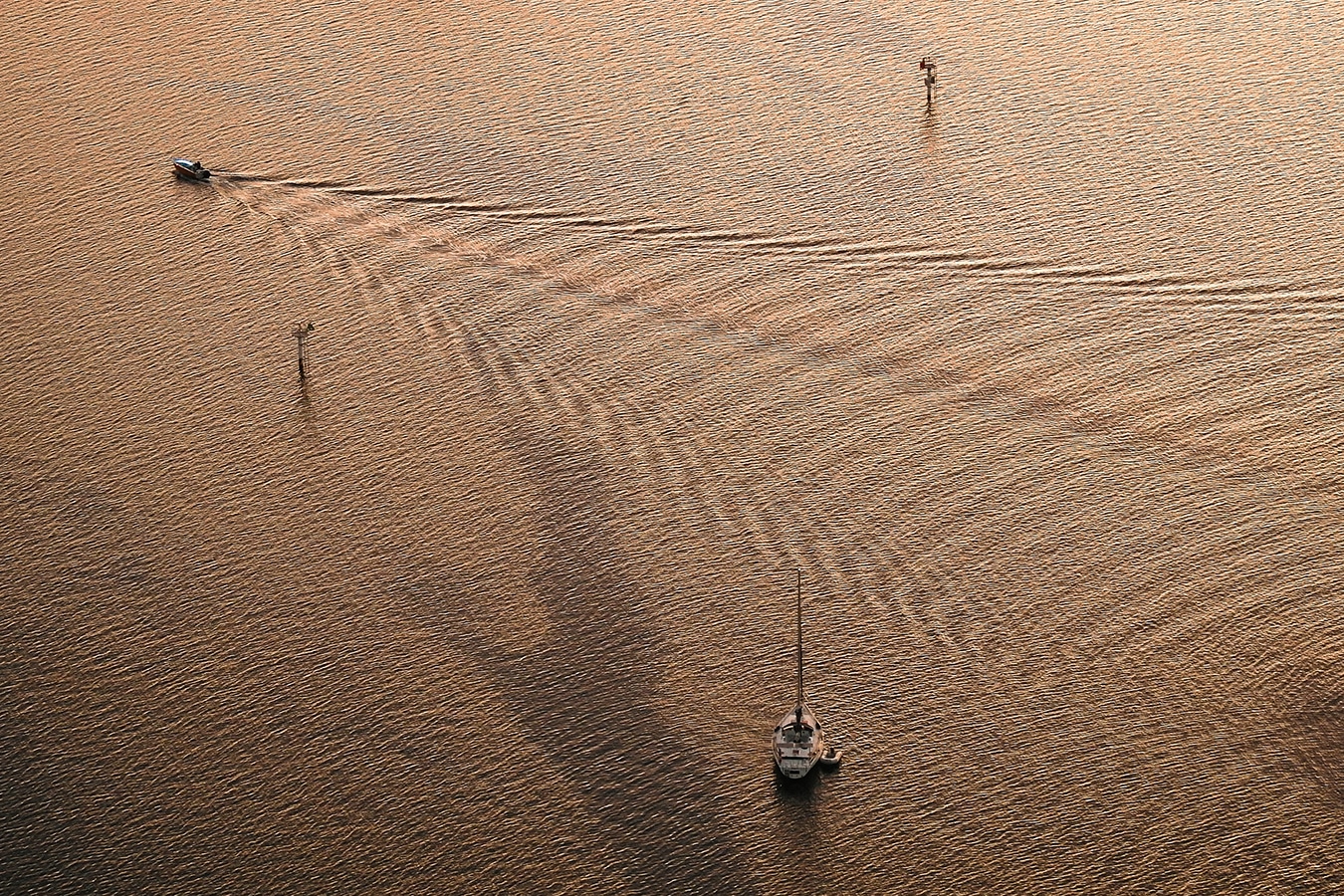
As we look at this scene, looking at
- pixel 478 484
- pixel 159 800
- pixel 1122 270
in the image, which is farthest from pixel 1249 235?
pixel 159 800

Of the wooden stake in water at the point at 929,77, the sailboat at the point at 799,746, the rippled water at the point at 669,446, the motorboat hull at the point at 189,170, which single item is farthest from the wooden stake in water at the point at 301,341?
the wooden stake in water at the point at 929,77

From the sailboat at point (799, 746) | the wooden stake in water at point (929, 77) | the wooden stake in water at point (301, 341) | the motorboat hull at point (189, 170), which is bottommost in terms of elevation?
the sailboat at point (799, 746)

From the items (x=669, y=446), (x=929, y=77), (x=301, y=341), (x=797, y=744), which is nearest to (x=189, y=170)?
(x=301, y=341)

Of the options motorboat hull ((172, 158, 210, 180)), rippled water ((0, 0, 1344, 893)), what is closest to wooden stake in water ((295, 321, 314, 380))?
rippled water ((0, 0, 1344, 893))

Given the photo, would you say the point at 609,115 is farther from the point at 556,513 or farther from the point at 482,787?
the point at 482,787

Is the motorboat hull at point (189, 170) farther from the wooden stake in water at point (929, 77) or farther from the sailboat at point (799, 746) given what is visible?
the sailboat at point (799, 746)

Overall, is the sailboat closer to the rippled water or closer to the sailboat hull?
the sailboat hull
